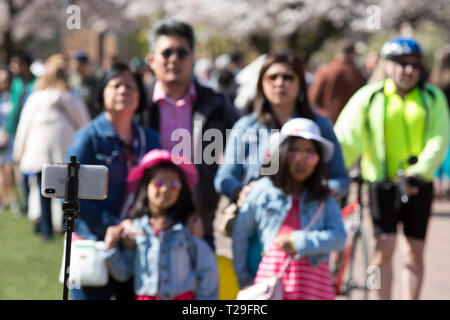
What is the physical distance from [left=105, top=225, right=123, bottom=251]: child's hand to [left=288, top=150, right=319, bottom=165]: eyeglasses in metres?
0.96

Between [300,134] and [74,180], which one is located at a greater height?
[300,134]

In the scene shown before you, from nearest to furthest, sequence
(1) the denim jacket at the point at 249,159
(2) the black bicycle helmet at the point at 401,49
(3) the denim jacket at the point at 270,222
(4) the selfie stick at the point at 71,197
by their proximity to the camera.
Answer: (4) the selfie stick at the point at 71,197 → (3) the denim jacket at the point at 270,222 → (1) the denim jacket at the point at 249,159 → (2) the black bicycle helmet at the point at 401,49

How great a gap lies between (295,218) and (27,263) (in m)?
4.10

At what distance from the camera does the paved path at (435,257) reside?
6730 millimetres

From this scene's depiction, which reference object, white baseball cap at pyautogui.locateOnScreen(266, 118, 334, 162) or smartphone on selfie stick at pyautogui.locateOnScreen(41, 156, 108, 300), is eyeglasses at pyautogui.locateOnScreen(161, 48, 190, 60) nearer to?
white baseball cap at pyautogui.locateOnScreen(266, 118, 334, 162)

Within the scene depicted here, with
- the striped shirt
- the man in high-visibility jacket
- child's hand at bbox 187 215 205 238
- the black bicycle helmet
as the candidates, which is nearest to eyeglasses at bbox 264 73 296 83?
the striped shirt

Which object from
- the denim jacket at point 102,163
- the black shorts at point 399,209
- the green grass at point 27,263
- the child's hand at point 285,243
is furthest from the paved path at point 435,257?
the denim jacket at point 102,163

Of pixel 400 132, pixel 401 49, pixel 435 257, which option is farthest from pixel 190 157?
pixel 435 257

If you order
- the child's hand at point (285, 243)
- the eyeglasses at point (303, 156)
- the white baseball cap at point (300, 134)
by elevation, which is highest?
the white baseball cap at point (300, 134)

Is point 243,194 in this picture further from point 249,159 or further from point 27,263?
point 27,263

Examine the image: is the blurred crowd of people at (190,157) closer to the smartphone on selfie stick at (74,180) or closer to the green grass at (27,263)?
the smartphone on selfie stick at (74,180)

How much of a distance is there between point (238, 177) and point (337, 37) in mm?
26108

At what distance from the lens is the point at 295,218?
437 cm
